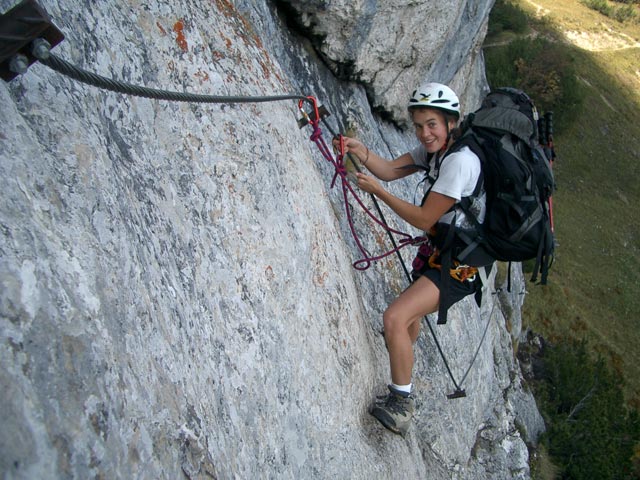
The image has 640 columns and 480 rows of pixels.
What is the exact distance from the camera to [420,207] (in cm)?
483

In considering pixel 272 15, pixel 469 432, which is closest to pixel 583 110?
pixel 469 432

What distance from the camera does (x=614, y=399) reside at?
18.7m

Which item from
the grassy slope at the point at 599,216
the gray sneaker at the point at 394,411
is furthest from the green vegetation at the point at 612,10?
the gray sneaker at the point at 394,411

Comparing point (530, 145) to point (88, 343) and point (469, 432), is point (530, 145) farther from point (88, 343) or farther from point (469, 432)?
point (469, 432)

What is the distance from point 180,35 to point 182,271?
1.91 m

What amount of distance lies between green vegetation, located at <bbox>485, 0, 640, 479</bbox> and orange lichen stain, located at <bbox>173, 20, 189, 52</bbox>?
13482 mm

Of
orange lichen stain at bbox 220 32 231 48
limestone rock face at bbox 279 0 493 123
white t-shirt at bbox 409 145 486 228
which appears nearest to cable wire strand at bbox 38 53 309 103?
orange lichen stain at bbox 220 32 231 48

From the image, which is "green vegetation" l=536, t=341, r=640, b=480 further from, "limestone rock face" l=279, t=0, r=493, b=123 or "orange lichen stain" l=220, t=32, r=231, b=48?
"orange lichen stain" l=220, t=32, r=231, b=48

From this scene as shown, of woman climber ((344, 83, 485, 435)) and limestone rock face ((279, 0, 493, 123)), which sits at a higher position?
limestone rock face ((279, 0, 493, 123))

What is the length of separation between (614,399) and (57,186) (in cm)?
2039

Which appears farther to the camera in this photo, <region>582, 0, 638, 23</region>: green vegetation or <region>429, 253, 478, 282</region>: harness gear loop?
<region>582, 0, 638, 23</region>: green vegetation

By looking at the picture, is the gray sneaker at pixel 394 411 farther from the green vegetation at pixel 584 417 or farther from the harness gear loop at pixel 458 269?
the green vegetation at pixel 584 417

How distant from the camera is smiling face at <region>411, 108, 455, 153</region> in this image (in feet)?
17.0

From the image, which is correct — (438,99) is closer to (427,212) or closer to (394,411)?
(427,212)
